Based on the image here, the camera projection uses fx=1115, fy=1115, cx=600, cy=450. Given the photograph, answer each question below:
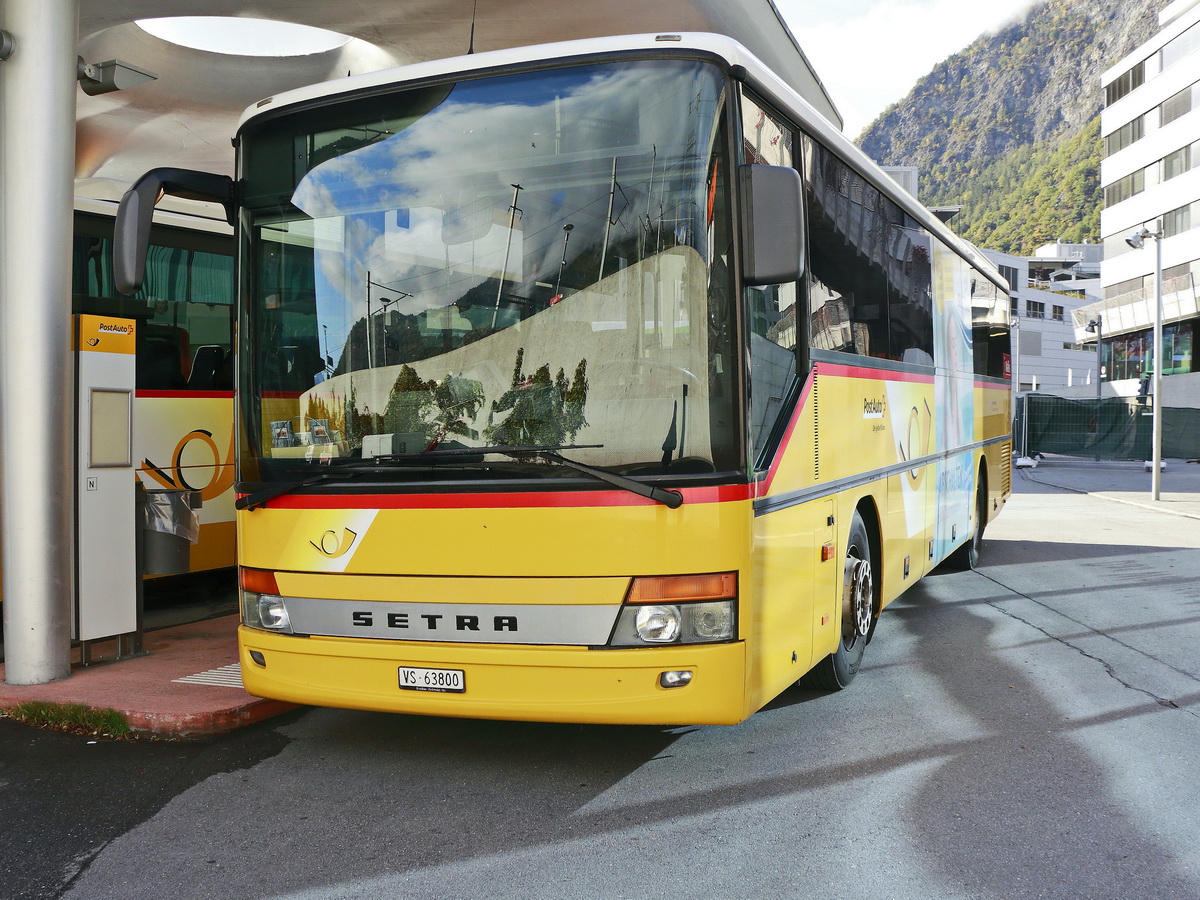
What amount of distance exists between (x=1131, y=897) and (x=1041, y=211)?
177533mm

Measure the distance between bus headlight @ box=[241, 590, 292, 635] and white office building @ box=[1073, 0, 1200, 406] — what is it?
54.1 m

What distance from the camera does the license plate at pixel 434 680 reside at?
15.4 ft

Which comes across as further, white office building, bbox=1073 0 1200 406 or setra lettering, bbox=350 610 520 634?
white office building, bbox=1073 0 1200 406

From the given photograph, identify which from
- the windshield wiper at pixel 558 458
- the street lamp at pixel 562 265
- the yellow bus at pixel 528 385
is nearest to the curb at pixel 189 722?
the yellow bus at pixel 528 385

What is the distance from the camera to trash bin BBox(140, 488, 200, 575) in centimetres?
779

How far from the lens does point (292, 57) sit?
67.7 ft

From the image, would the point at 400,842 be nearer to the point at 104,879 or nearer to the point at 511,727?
the point at 104,879

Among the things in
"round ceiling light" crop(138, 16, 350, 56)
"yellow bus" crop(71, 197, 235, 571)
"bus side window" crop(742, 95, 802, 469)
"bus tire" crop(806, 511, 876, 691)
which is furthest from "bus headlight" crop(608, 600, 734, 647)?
"round ceiling light" crop(138, 16, 350, 56)

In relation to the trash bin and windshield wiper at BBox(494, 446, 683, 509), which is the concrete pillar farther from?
windshield wiper at BBox(494, 446, 683, 509)

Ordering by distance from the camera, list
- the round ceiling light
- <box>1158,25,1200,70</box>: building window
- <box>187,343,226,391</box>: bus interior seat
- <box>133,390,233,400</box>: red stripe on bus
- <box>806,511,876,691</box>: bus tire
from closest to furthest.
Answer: <box>806,511,876,691</box>: bus tire, <box>133,390,233,400</box>: red stripe on bus, <box>187,343,226,391</box>: bus interior seat, the round ceiling light, <box>1158,25,1200,70</box>: building window

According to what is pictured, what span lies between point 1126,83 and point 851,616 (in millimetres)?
66683

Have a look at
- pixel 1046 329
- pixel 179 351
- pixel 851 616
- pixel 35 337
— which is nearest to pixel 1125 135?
pixel 1046 329

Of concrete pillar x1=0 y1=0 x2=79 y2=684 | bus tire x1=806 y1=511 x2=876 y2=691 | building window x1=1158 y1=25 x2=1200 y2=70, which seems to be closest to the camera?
bus tire x1=806 y1=511 x2=876 y2=691

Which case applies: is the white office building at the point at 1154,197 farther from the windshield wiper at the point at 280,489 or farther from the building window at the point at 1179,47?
the windshield wiper at the point at 280,489
